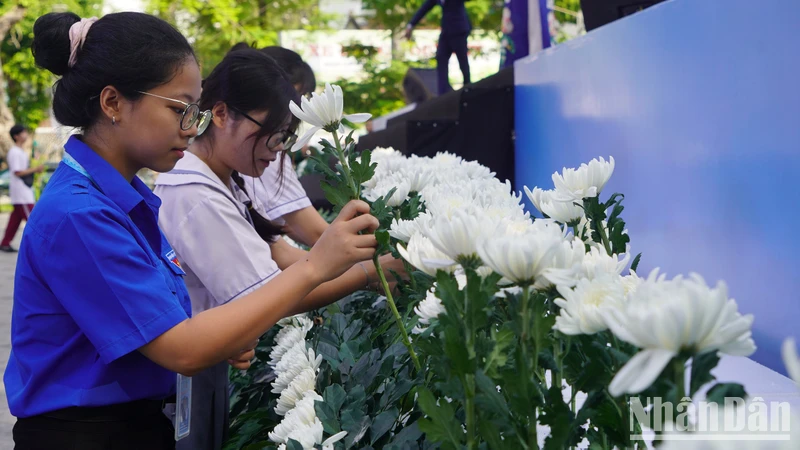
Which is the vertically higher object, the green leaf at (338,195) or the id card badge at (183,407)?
the green leaf at (338,195)

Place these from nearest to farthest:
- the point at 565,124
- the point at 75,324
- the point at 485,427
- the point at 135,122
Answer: the point at 485,427, the point at 75,324, the point at 135,122, the point at 565,124

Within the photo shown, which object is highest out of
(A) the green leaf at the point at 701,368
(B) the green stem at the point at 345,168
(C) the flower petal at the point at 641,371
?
(B) the green stem at the point at 345,168

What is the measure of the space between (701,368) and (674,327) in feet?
0.34

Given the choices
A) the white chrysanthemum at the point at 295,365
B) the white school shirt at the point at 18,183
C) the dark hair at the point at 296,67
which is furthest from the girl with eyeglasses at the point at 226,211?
the white school shirt at the point at 18,183

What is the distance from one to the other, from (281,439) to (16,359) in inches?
28.1

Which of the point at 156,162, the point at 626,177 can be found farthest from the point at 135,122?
the point at 626,177

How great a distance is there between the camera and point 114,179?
190 centimetres

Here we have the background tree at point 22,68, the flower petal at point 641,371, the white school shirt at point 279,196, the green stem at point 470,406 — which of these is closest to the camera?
the flower petal at point 641,371

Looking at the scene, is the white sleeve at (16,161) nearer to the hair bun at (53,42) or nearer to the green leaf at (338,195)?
the hair bun at (53,42)

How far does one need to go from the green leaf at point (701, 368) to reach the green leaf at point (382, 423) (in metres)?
0.76

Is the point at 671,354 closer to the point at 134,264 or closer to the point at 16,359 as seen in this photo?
the point at 134,264

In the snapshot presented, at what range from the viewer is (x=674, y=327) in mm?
738

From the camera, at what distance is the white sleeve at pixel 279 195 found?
13.1 feet

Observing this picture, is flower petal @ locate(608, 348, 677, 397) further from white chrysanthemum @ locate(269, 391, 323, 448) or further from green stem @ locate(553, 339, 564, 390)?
white chrysanthemum @ locate(269, 391, 323, 448)
